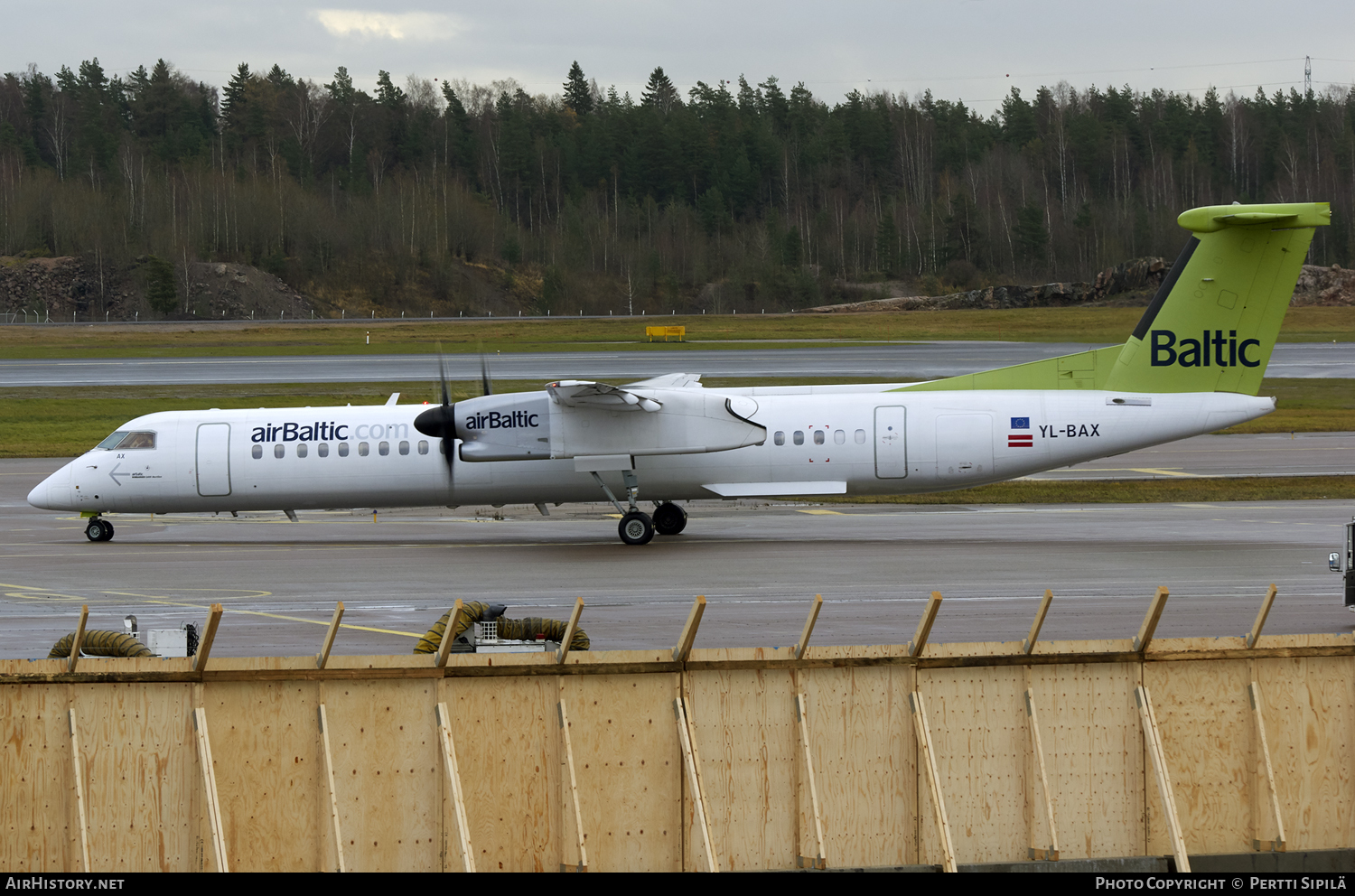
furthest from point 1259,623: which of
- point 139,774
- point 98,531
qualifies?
point 98,531

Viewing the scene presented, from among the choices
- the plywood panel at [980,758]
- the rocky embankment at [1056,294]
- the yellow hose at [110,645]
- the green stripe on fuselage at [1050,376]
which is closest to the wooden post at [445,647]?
the plywood panel at [980,758]

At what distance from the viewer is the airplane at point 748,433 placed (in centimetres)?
2386

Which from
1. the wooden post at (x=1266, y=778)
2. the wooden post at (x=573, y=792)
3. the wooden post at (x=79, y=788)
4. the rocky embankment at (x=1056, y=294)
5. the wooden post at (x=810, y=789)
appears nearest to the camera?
the wooden post at (x=79, y=788)

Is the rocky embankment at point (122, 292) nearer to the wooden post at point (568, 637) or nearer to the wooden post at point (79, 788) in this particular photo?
the wooden post at point (79, 788)

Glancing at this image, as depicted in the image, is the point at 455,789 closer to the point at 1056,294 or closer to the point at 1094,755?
the point at 1094,755

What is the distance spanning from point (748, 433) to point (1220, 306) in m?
9.64

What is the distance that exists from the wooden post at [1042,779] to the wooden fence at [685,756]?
3cm

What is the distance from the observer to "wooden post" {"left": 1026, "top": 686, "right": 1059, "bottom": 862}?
30.1 ft

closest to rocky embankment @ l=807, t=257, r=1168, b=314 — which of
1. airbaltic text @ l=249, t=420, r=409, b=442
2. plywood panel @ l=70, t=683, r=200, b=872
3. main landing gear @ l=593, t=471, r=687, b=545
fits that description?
main landing gear @ l=593, t=471, r=687, b=545

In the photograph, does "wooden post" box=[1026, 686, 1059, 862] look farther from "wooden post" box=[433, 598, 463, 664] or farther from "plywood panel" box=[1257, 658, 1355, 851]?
"wooden post" box=[433, 598, 463, 664]

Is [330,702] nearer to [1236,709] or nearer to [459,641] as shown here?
[459,641]

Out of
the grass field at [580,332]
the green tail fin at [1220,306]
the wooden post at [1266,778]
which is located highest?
the grass field at [580,332]

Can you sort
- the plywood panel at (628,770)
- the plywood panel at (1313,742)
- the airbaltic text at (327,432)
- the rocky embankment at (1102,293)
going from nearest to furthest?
the plywood panel at (628,770) < the plywood panel at (1313,742) < the airbaltic text at (327,432) < the rocky embankment at (1102,293)

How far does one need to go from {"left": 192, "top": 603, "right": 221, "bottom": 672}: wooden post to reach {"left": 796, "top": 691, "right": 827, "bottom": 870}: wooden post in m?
4.23
